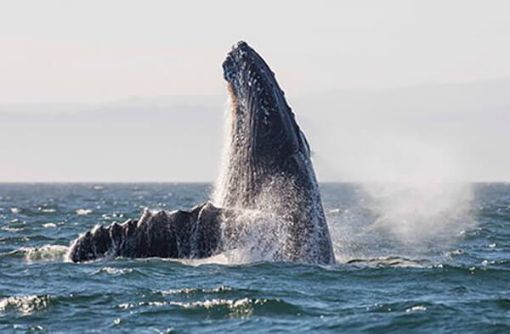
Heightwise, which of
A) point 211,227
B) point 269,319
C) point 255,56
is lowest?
point 269,319

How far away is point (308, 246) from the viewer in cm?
1634

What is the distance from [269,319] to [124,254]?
2.49 meters

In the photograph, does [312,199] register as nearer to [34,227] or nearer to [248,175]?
[248,175]

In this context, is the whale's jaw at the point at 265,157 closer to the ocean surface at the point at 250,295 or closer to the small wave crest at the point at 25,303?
the ocean surface at the point at 250,295

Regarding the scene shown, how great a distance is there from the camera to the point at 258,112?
52.1 feet

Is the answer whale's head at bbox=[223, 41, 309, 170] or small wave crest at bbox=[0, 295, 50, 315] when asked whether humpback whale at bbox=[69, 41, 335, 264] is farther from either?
small wave crest at bbox=[0, 295, 50, 315]

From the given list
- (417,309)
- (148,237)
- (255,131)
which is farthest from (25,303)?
(417,309)

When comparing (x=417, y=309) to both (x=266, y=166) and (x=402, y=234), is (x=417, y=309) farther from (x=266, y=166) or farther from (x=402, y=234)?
(x=402, y=234)

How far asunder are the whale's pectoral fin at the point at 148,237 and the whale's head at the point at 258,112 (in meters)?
1.75

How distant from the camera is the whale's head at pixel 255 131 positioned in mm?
15828

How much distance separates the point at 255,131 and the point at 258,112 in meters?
0.28

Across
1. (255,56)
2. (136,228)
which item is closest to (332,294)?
(136,228)

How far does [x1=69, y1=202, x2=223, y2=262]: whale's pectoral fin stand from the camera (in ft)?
46.6

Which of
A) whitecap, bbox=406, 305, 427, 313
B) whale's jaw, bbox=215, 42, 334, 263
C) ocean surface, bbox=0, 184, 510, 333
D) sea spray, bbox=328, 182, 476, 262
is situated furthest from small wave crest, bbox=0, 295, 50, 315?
sea spray, bbox=328, 182, 476, 262
